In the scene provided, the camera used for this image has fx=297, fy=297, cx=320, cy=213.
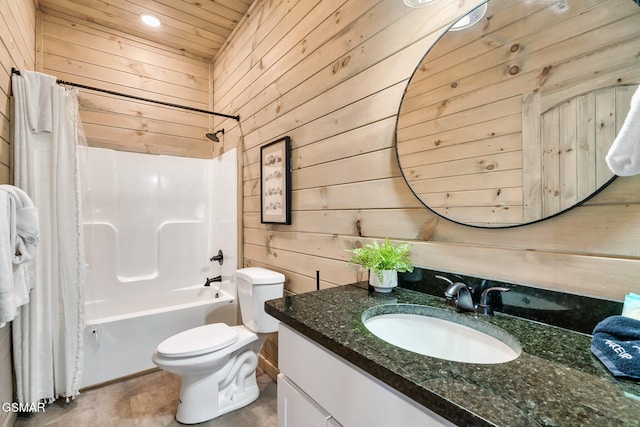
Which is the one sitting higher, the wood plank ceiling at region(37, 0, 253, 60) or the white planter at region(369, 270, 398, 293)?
the wood plank ceiling at region(37, 0, 253, 60)

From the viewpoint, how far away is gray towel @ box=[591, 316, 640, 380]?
21.6 inches

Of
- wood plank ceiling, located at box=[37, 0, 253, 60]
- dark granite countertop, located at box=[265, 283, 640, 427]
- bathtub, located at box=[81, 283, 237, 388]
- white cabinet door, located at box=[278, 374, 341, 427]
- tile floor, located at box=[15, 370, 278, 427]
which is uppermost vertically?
wood plank ceiling, located at box=[37, 0, 253, 60]

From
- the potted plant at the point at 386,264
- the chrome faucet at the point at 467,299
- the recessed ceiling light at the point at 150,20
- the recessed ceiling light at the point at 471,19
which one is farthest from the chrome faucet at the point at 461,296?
the recessed ceiling light at the point at 150,20

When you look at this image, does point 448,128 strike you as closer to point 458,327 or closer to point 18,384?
point 458,327

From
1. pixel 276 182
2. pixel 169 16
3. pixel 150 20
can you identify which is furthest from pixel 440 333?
pixel 150 20

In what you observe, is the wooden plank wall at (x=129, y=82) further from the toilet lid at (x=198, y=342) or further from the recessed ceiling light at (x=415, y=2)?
the recessed ceiling light at (x=415, y=2)

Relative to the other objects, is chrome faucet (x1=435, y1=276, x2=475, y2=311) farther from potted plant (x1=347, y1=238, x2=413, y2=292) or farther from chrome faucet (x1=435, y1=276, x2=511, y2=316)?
potted plant (x1=347, y1=238, x2=413, y2=292)

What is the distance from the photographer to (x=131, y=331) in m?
2.17

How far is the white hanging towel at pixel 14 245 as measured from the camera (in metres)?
1.26

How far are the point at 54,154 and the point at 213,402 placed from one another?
1833mm

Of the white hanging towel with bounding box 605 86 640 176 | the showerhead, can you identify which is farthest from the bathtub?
the white hanging towel with bounding box 605 86 640 176

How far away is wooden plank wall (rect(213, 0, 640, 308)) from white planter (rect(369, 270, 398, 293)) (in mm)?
119

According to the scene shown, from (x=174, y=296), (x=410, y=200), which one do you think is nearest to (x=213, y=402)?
(x=174, y=296)

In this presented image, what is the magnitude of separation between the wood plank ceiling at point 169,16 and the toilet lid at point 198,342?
8.38ft
